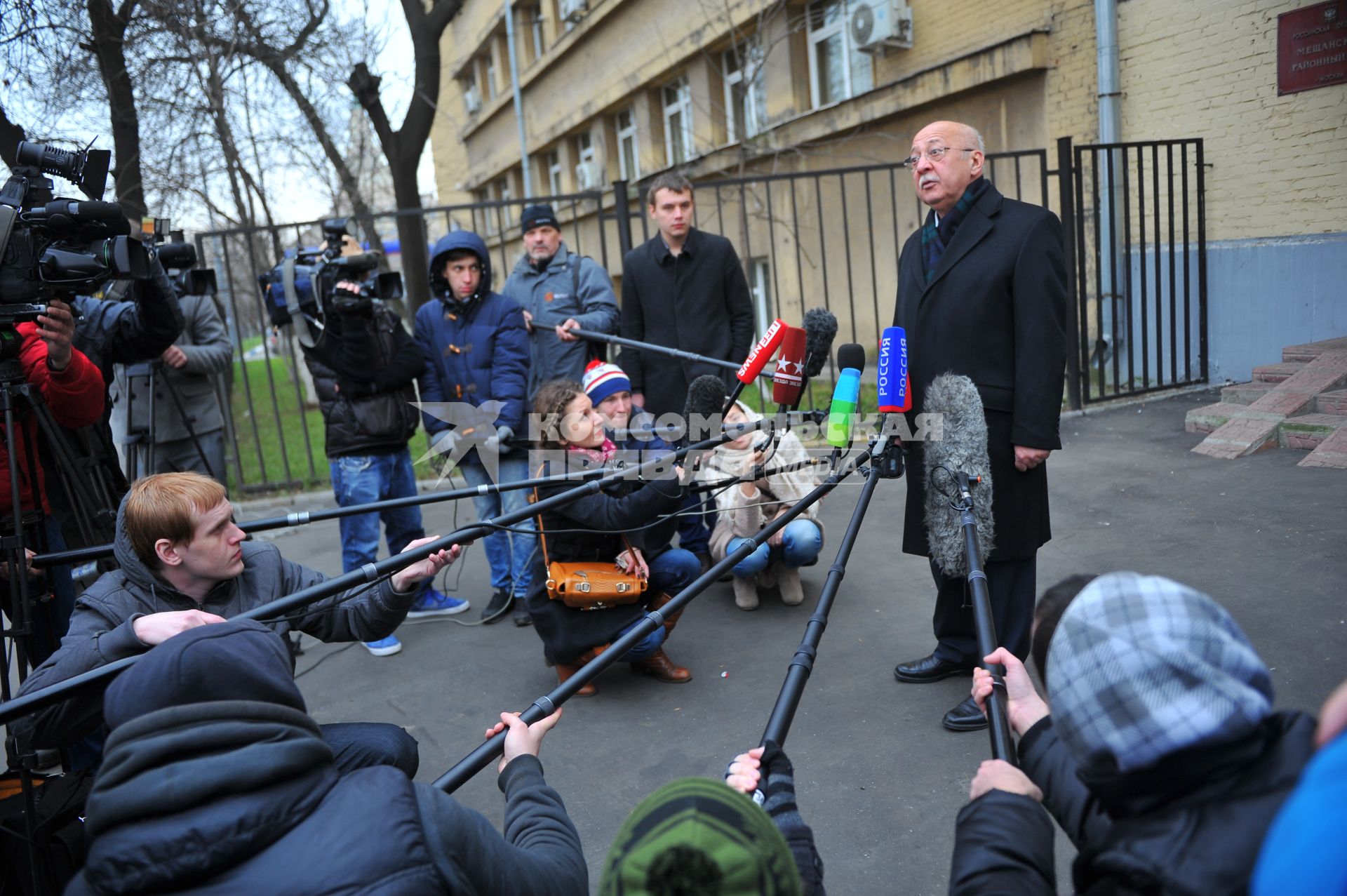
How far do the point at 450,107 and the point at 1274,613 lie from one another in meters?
27.1

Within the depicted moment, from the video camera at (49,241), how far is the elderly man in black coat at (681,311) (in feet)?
8.73

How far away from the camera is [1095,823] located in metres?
1.63

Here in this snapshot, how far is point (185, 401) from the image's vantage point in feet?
16.7

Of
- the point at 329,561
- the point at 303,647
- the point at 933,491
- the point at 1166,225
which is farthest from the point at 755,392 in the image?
the point at 933,491

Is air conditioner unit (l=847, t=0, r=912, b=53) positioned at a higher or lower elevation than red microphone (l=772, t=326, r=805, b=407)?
higher

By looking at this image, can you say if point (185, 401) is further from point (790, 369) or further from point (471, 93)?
point (471, 93)

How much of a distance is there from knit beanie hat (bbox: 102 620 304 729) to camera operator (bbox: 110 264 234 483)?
3516mm

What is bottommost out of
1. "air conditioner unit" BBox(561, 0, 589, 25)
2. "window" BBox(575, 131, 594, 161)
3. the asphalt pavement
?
the asphalt pavement

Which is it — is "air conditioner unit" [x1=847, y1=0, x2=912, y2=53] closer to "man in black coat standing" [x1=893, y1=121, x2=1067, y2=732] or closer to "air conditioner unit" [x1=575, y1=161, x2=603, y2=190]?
"man in black coat standing" [x1=893, y1=121, x2=1067, y2=732]

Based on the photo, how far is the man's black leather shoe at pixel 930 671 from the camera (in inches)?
150

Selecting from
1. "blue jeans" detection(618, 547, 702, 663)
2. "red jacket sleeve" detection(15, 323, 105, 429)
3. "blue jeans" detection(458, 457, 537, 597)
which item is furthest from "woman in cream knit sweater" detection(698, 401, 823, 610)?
"red jacket sleeve" detection(15, 323, 105, 429)

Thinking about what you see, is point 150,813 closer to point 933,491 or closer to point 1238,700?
point 1238,700

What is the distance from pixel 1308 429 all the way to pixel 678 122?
1192 centimetres

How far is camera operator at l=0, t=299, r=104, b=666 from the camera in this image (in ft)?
10.9
